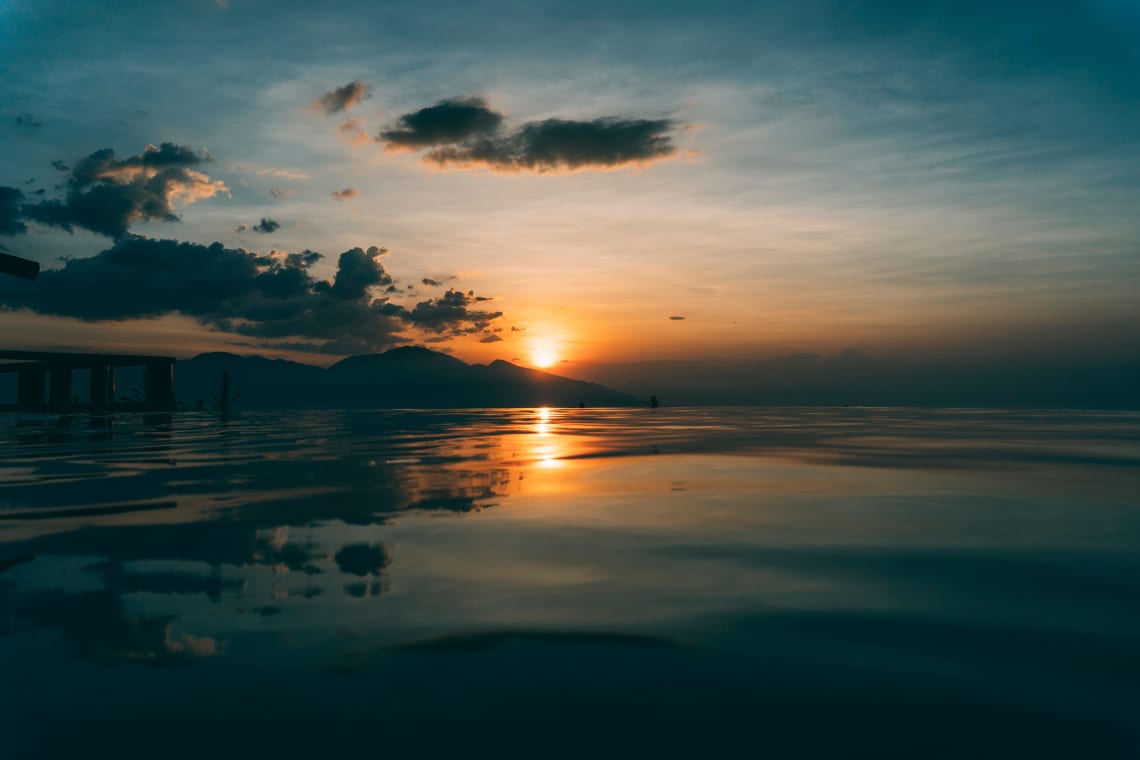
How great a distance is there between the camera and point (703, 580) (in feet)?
20.1

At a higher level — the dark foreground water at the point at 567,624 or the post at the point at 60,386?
the post at the point at 60,386

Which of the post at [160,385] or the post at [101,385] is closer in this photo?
the post at [101,385]

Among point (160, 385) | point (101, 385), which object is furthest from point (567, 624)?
point (160, 385)

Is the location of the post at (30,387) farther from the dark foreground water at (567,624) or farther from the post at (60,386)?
the dark foreground water at (567,624)

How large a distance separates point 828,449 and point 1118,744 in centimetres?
1870

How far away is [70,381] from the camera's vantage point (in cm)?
5353

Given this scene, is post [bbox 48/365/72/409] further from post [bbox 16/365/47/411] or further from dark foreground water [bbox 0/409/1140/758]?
dark foreground water [bbox 0/409/1140/758]

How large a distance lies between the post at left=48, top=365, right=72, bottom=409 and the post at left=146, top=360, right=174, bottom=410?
5.39 meters

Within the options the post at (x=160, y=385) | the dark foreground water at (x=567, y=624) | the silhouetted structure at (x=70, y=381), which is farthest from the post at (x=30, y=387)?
the dark foreground water at (x=567, y=624)

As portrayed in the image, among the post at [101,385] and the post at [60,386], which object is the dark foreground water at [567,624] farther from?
the post at [60,386]

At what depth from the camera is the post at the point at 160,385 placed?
57.0 meters

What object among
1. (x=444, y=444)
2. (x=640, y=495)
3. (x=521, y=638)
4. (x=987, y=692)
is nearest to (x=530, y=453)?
(x=444, y=444)

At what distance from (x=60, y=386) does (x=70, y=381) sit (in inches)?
37.6

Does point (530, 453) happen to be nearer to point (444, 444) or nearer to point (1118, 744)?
point (444, 444)
